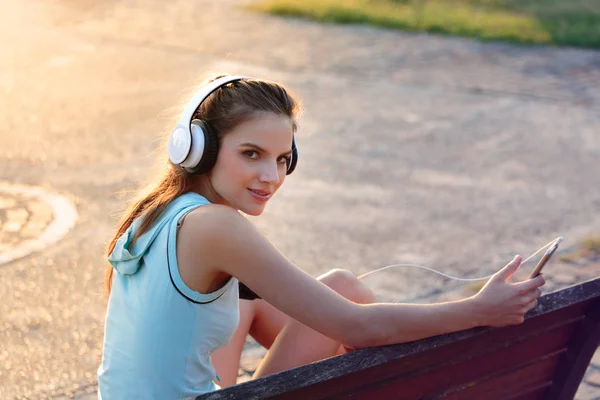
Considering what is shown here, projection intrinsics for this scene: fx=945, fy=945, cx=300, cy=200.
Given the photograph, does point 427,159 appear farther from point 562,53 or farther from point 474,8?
point 474,8

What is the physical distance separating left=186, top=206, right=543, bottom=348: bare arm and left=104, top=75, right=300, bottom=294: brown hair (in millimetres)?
214

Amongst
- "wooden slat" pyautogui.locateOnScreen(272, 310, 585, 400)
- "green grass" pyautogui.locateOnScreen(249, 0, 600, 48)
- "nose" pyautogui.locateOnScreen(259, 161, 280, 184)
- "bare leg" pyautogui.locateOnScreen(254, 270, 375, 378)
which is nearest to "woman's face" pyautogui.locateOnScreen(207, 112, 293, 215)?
"nose" pyautogui.locateOnScreen(259, 161, 280, 184)

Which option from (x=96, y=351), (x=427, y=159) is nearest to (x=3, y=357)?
(x=96, y=351)

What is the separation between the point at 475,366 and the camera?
2.64m

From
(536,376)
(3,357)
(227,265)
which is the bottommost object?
(3,357)

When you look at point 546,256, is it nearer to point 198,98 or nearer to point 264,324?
→ point 198,98

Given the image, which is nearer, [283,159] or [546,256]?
[546,256]

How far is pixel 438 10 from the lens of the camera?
1432 centimetres

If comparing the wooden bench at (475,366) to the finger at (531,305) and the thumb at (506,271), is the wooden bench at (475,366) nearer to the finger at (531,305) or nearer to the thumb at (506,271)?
the finger at (531,305)

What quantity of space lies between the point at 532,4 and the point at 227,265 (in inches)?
542

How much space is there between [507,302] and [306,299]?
55 cm

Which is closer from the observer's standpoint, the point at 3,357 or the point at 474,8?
the point at 3,357

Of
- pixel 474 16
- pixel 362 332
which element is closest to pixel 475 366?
pixel 362 332

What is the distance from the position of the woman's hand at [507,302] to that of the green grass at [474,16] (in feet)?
34.1
